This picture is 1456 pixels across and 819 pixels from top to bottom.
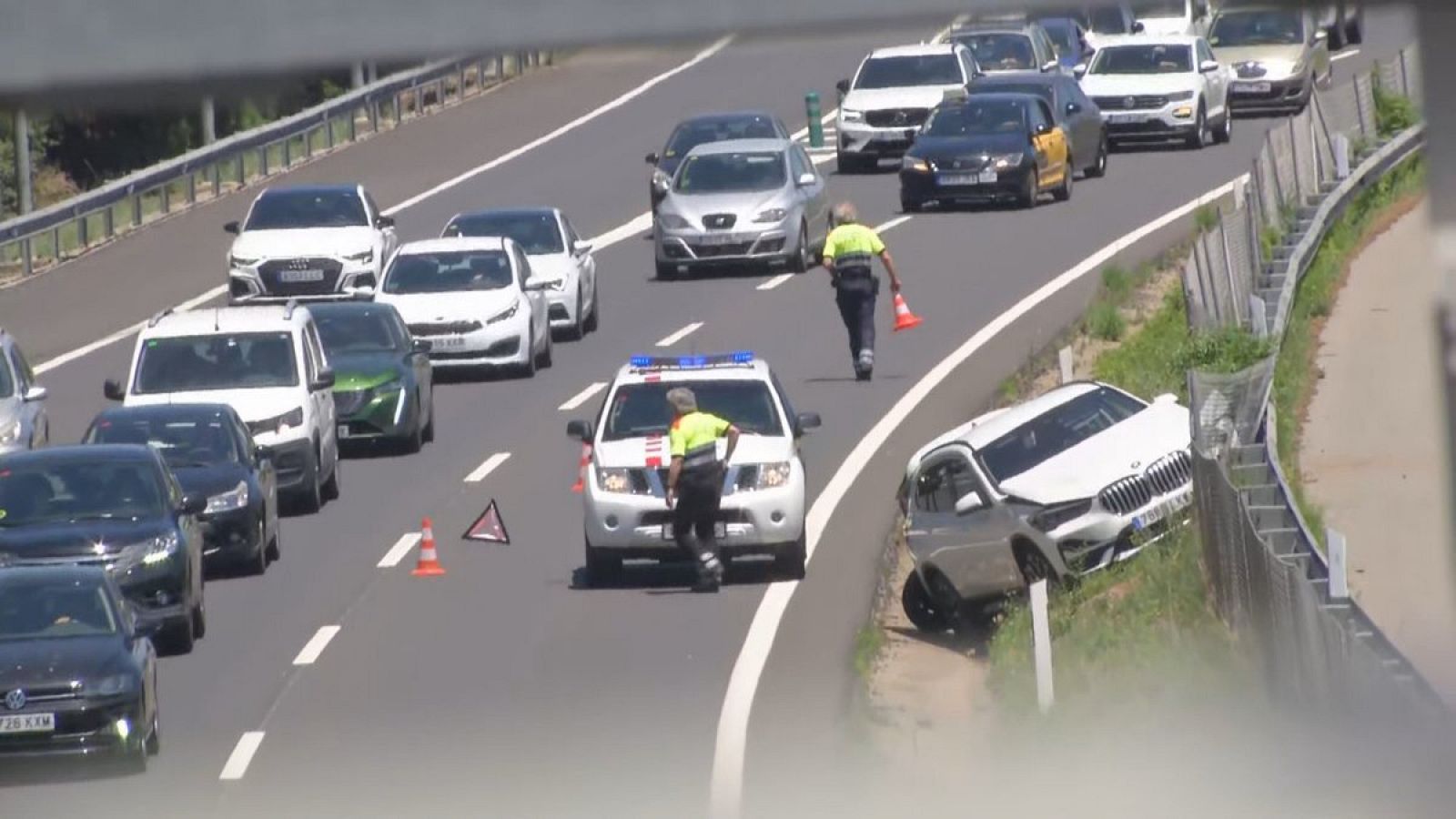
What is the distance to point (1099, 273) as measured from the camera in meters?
34.0

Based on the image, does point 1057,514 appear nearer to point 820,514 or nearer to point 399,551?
point 820,514

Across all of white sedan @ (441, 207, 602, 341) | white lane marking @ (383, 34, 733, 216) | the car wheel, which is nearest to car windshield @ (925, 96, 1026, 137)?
white lane marking @ (383, 34, 733, 216)

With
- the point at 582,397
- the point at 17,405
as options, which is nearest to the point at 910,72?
the point at 582,397

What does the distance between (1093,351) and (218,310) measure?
35.1ft

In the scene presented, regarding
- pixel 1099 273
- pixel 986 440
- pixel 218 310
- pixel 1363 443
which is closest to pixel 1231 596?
pixel 986 440

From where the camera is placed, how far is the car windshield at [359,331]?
26719 mm

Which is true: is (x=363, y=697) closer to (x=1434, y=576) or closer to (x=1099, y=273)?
(x=1434, y=576)

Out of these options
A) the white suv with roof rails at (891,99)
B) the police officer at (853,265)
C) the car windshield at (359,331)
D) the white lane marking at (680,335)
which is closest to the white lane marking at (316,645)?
the car windshield at (359,331)

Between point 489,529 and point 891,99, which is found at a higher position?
point 891,99

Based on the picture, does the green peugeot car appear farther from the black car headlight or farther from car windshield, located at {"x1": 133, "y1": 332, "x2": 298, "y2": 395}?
the black car headlight

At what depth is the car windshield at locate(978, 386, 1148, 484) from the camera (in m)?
21.5

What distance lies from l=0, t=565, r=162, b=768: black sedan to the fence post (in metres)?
5.67

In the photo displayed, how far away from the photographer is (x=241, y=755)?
52.0ft

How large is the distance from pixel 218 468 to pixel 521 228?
1209cm
